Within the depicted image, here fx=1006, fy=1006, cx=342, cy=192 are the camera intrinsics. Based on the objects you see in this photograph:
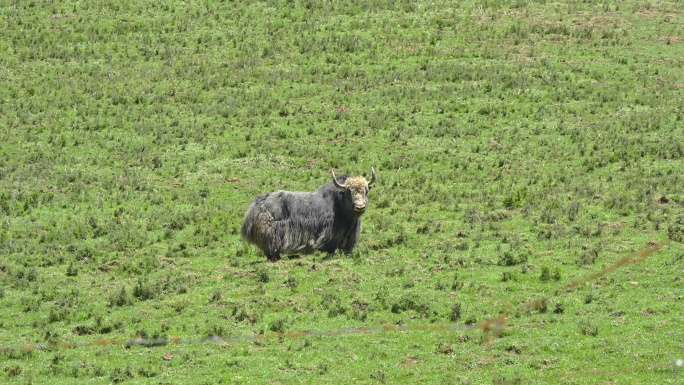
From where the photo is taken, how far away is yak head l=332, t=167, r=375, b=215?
81.6 feet

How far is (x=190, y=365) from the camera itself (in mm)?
18469

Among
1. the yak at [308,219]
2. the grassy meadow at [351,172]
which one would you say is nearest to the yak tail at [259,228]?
the yak at [308,219]

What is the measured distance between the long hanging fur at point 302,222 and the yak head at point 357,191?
0.17 m

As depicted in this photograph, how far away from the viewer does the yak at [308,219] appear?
81.5 feet

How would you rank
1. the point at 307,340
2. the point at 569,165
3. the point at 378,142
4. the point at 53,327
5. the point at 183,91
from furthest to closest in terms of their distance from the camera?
1. the point at 183,91
2. the point at 378,142
3. the point at 569,165
4. the point at 53,327
5. the point at 307,340

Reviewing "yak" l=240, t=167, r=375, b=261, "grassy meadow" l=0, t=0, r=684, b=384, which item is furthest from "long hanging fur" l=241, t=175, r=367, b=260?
"grassy meadow" l=0, t=0, r=684, b=384

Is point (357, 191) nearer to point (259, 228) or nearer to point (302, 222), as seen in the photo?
point (302, 222)

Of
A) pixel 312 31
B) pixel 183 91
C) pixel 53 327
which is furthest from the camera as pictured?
pixel 312 31

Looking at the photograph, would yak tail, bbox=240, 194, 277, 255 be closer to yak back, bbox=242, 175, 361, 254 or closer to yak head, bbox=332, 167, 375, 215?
yak back, bbox=242, 175, 361, 254

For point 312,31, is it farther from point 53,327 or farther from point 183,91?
point 53,327

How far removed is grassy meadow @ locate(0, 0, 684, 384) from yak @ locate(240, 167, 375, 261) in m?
0.56

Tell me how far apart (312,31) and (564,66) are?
41.5 ft

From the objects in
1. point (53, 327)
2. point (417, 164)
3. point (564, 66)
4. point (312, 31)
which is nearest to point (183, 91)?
point (312, 31)

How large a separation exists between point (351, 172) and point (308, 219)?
950cm
